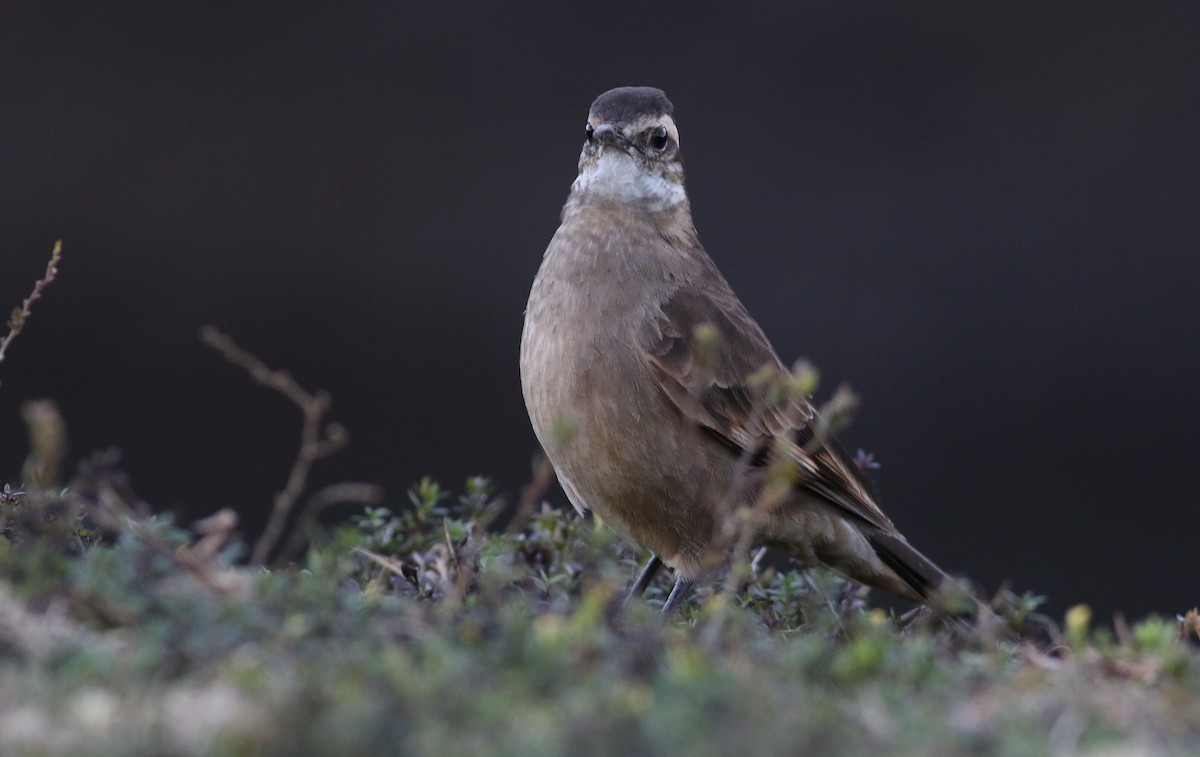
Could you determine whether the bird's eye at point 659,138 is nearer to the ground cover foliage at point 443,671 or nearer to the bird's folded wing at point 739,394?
the bird's folded wing at point 739,394

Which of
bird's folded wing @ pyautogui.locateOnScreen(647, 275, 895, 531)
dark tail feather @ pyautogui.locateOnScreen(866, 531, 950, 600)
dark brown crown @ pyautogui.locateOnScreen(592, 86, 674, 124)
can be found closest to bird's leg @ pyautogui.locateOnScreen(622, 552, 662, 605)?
bird's folded wing @ pyautogui.locateOnScreen(647, 275, 895, 531)

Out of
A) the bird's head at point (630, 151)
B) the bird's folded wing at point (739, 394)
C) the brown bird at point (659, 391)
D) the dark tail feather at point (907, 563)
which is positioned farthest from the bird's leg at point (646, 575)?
the bird's head at point (630, 151)

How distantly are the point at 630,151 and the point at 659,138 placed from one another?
0.51ft

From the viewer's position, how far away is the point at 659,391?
18.4ft

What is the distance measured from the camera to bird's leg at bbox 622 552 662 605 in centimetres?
545

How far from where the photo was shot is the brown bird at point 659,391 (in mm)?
5551

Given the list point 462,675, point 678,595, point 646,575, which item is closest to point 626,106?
point 646,575

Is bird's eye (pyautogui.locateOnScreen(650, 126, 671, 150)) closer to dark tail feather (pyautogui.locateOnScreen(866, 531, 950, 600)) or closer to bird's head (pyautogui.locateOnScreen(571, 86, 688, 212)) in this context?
bird's head (pyautogui.locateOnScreen(571, 86, 688, 212))

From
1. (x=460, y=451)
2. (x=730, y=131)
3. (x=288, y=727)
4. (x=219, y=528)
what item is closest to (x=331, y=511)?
(x=460, y=451)

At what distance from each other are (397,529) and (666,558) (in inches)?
43.8

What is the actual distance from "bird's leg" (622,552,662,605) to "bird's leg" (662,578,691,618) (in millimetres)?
110

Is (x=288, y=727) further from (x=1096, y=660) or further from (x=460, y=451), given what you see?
(x=460, y=451)

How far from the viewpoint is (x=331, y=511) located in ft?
28.5

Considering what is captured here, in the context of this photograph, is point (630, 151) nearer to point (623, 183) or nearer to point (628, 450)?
point (623, 183)
